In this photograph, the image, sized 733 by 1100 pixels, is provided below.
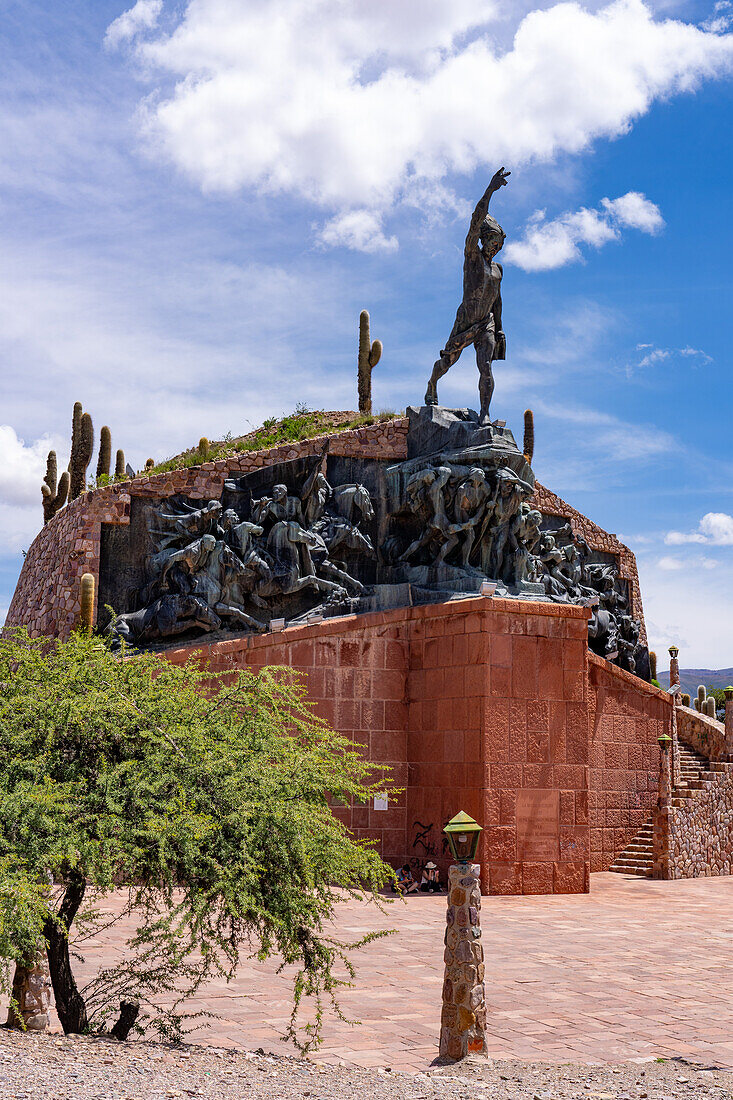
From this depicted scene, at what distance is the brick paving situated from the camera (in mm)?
7176

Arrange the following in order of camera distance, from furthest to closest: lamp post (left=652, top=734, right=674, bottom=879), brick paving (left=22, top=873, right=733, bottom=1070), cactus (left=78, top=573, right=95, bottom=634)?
1. cactus (left=78, top=573, right=95, bottom=634)
2. lamp post (left=652, top=734, right=674, bottom=879)
3. brick paving (left=22, top=873, right=733, bottom=1070)

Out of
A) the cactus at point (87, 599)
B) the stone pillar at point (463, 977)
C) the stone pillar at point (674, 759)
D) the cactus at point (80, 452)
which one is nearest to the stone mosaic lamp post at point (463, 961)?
the stone pillar at point (463, 977)

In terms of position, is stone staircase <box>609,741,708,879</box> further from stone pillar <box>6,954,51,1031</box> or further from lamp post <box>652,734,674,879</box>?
stone pillar <box>6,954,51,1031</box>

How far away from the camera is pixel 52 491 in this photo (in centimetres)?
3000

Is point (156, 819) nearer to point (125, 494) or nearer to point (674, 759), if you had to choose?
point (125, 494)

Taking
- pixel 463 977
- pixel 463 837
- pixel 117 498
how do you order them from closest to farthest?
pixel 463 977 → pixel 463 837 → pixel 117 498

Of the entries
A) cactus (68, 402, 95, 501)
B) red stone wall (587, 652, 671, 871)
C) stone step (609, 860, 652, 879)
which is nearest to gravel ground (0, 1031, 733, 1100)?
stone step (609, 860, 652, 879)

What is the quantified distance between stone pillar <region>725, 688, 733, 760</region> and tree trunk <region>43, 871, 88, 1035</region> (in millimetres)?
20011

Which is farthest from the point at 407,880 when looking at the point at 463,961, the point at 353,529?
the point at 463,961

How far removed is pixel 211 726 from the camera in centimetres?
679

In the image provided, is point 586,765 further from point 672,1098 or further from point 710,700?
point 710,700

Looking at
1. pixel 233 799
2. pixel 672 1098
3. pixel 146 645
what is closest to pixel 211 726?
pixel 233 799

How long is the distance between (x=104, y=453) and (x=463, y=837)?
2241 cm

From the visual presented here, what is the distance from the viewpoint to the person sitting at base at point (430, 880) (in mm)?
15938
